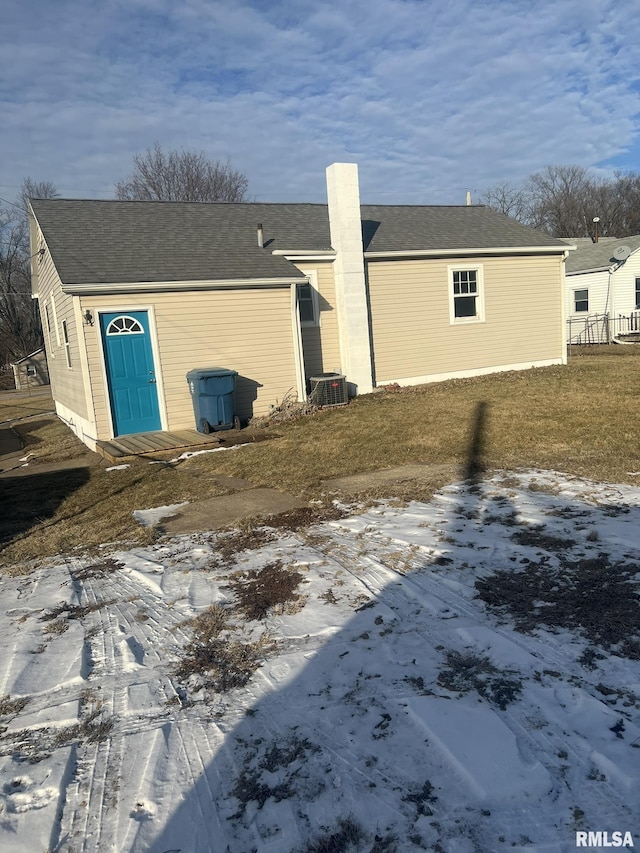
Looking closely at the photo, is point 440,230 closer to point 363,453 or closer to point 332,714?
point 363,453

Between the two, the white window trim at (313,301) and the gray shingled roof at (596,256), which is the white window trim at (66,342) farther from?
the gray shingled roof at (596,256)

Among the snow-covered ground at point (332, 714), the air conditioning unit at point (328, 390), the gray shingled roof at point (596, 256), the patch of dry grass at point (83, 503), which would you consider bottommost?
the patch of dry grass at point (83, 503)

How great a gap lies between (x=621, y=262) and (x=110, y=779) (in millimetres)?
27889

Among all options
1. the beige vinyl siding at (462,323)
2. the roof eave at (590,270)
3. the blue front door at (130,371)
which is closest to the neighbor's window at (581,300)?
the roof eave at (590,270)

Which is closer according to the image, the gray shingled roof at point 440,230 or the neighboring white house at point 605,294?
the gray shingled roof at point 440,230

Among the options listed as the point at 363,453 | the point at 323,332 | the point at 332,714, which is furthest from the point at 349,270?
the point at 332,714

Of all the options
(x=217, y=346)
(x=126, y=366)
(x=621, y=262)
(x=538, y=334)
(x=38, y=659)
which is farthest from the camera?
(x=621, y=262)

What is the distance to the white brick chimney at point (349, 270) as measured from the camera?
1370cm

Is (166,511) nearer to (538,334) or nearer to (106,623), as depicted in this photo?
(106,623)

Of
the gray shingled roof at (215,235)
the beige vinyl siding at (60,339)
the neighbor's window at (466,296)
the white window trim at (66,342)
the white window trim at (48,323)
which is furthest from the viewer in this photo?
the neighbor's window at (466,296)

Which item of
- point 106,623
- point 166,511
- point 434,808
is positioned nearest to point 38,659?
point 106,623

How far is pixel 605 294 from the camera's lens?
2619 centimetres

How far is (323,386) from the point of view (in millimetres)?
12859

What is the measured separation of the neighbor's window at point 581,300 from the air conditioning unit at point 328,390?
18872mm
